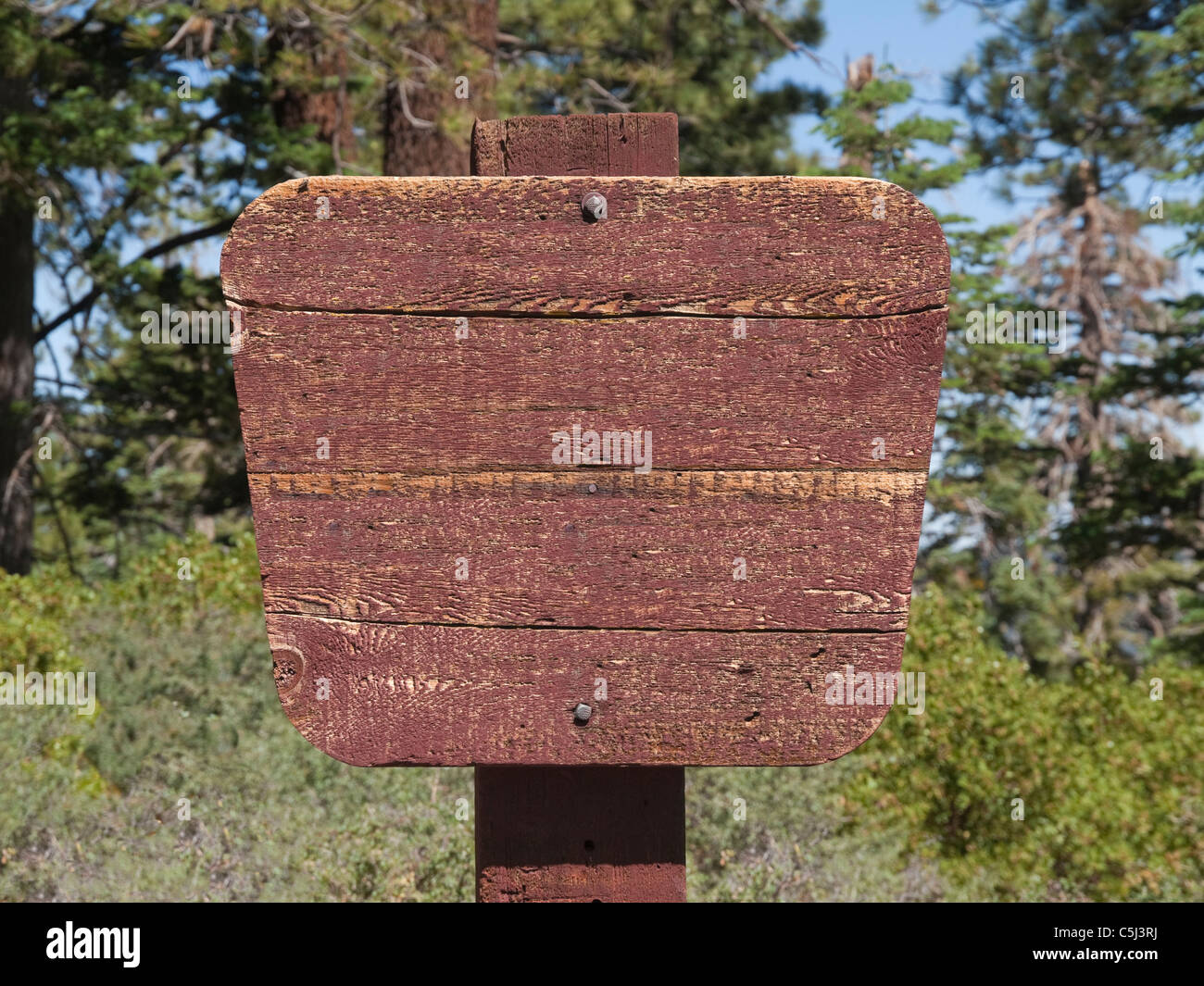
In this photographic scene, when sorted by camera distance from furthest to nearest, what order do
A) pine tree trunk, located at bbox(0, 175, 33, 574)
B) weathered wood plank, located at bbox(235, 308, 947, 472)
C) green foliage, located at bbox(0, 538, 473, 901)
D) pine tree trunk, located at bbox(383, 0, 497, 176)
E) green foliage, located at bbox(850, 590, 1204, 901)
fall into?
pine tree trunk, located at bbox(0, 175, 33, 574) → pine tree trunk, located at bbox(383, 0, 497, 176) → green foliage, located at bbox(850, 590, 1204, 901) → green foliage, located at bbox(0, 538, 473, 901) → weathered wood plank, located at bbox(235, 308, 947, 472)

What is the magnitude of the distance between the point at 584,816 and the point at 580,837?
31 mm

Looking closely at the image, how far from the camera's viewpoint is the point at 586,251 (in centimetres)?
141

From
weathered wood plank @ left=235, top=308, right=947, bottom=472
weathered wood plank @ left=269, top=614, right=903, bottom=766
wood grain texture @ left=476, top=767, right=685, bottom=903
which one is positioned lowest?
wood grain texture @ left=476, top=767, right=685, bottom=903

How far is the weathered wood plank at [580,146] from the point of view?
1568 millimetres

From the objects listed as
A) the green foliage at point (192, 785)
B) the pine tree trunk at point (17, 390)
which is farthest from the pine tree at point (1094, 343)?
the pine tree trunk at point (17, 390)

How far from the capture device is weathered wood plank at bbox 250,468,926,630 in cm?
140

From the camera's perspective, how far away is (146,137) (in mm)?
9938

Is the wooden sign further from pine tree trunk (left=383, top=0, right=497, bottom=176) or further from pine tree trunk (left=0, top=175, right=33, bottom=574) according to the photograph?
pine tree trunk (left=0, top=175, right=33, bottom=574)

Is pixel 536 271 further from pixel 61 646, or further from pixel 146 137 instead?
pixel 146 137

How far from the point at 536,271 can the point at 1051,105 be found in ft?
52.0

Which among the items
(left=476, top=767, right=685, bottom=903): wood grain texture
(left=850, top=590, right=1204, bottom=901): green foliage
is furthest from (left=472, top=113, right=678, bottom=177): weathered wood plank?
(left=850, top=590, right=1204, bottom=901): green foliage

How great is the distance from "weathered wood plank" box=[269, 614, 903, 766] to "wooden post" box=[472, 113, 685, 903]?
16 centimetres

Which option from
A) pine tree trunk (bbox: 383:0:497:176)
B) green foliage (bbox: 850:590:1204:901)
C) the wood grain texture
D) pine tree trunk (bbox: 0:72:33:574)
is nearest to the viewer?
the wood grain texture
